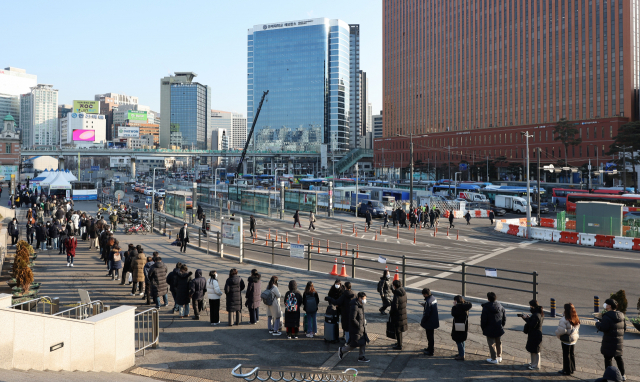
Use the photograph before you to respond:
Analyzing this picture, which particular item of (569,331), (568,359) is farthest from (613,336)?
(568,359)

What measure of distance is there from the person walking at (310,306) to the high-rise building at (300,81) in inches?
7186

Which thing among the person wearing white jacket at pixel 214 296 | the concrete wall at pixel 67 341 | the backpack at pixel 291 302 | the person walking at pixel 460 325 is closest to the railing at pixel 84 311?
the concrete wall at pixel 67 341

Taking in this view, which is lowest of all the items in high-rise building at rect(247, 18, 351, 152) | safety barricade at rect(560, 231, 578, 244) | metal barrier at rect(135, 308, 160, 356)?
safety barricade at rect(560, 231, 578, 244)

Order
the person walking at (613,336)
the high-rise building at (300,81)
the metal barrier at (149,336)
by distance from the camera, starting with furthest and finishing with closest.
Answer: the high-rise building at (300,81) < the metal barrier at (149,336) < the person walking at (613,336)

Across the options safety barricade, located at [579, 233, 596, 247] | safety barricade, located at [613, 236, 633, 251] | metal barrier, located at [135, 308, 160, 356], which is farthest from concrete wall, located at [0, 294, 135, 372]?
safety barricade, located at [579, 233, 596, 247]

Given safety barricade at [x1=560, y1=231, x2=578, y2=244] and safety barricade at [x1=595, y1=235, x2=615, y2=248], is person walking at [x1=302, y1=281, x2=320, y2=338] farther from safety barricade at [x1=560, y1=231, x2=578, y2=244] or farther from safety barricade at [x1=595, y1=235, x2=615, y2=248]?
safety barricade at [x1=560, y1=231, x2=578, y2=244]

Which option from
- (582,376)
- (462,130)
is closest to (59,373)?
(582,376)

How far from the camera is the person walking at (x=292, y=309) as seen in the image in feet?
34.4

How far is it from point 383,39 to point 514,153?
63899 millimetres

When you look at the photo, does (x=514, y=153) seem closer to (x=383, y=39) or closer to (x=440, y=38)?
(x=440, y=38)

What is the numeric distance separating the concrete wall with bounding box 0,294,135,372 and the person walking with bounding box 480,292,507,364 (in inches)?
270

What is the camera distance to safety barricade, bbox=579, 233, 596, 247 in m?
30.5

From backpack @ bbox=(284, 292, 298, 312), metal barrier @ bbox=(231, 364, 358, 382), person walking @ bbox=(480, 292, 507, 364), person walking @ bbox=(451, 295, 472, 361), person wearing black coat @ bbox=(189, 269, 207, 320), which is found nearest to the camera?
metal barrier @ bbox=(231, 364, 358, 382)

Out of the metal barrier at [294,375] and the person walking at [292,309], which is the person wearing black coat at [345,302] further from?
the metal barrier at [294,375]
